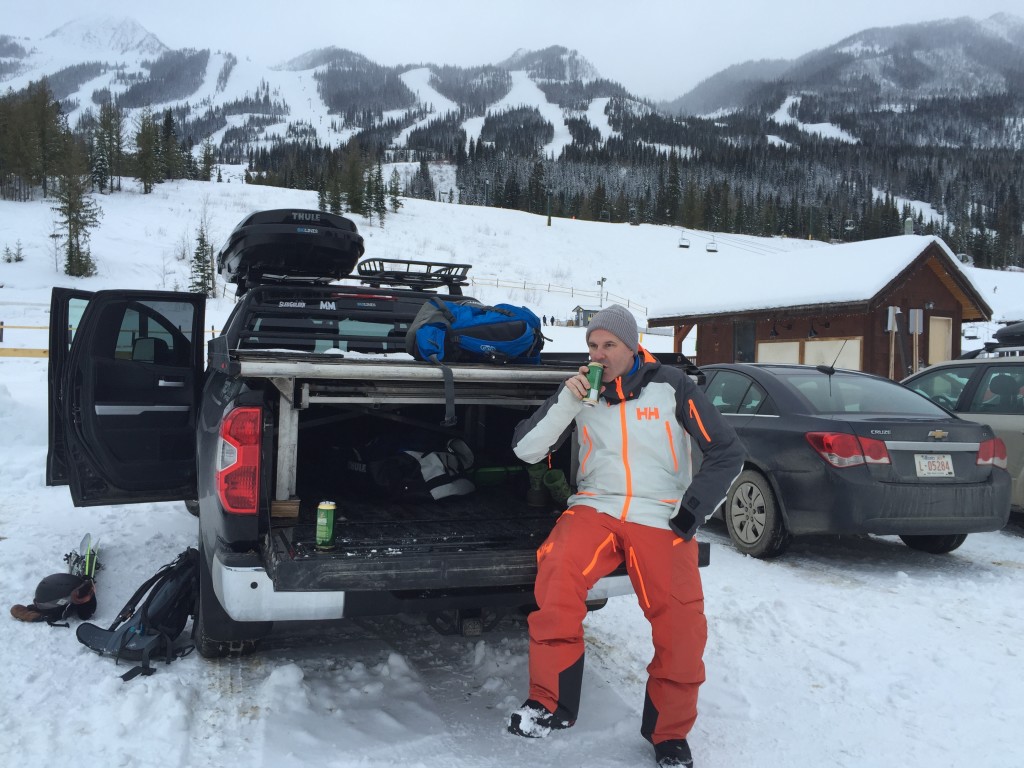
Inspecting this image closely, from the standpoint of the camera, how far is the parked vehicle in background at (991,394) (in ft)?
20.0

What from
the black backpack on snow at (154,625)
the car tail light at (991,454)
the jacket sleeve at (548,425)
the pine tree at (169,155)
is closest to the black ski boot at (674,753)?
the jacket sleeve at (548,425)

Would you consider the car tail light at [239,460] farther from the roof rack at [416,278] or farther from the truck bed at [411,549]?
the roof rack at [416,278]

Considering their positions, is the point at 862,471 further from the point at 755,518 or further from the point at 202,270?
the point at 202,270

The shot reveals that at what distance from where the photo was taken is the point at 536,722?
2.59m

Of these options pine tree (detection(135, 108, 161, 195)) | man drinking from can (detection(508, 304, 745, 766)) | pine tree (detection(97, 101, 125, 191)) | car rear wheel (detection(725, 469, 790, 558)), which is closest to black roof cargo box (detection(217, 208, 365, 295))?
man drinking from can (detection(508, 304, 745, 766))

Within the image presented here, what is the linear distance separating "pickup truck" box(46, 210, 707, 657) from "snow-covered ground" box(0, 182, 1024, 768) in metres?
0.38

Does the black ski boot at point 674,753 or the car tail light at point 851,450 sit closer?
the black ski boot at point 674,753

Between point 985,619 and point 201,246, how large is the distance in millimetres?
41054

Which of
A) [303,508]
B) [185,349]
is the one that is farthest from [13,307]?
[303,508]

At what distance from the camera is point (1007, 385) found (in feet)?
21.2

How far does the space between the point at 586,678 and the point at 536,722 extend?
874 mm

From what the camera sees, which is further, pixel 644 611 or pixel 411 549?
pixel 411 549

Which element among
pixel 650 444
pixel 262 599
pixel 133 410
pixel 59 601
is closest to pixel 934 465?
pixel 650 444

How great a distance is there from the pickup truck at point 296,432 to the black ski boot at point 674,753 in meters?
0.63
